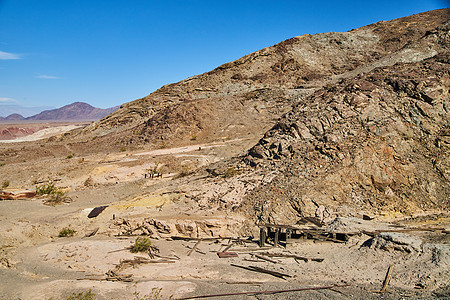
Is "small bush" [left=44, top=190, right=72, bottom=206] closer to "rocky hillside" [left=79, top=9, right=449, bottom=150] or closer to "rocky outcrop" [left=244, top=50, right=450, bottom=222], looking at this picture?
"rocky outcrop" [left=244, top=50, right=450, bottom=222]

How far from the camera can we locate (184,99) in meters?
30.8

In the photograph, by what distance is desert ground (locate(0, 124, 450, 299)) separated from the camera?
22.1ft

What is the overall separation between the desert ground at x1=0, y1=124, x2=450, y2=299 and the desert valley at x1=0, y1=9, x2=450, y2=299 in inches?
1.5

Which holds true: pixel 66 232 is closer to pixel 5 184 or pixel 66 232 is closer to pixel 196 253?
pixel 196 253

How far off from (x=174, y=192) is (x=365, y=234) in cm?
664

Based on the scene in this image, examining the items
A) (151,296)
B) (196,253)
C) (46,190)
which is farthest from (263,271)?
(46,190)

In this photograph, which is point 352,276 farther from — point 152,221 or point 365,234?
point 152,221

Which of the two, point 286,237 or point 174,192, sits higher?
point 174,192

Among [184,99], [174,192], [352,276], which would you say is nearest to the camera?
[352,276]

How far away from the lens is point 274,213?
34.3 feet

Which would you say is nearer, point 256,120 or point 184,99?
point 256,120

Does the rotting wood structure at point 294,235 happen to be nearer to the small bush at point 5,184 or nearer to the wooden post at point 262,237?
the wooden post at point 262,237

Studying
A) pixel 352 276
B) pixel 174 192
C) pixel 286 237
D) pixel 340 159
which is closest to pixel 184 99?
pixel 174 192

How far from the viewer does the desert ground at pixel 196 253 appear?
22.1 ft
